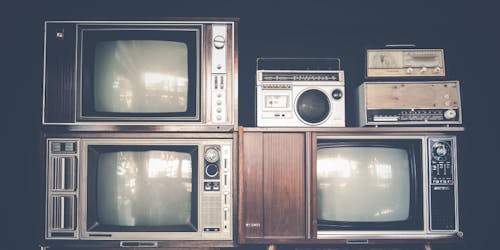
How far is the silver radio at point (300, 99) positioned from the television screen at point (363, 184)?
0.19 metres

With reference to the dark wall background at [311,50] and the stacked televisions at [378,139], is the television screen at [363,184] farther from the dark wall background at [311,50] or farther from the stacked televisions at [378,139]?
the dark wall background at [311,50]

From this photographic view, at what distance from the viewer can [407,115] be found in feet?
6.63

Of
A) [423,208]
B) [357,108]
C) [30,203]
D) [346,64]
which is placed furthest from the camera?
[346,64]

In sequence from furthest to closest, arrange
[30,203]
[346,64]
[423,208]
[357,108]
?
[346,64] < [30,203] < [357,108] < [423,208]

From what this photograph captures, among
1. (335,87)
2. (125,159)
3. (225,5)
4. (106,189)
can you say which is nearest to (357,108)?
(335,87)

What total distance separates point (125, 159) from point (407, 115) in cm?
149

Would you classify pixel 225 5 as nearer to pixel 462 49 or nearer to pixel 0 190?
pixel 462 49

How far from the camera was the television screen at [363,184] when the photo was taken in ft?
6.70

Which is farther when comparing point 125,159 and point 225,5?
point 225,5

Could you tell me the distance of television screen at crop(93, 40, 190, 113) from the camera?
2.02 metres

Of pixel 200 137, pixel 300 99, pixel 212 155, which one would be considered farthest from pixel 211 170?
pixel 300 99

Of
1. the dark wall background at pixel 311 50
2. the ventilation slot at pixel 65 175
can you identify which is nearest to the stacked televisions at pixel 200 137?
the ventilation slot at pixel 65 175

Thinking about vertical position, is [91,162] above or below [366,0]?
below

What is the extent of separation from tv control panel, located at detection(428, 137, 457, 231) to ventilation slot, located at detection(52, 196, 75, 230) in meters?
1.84
